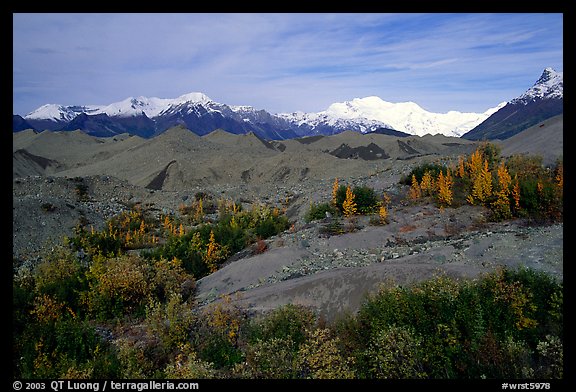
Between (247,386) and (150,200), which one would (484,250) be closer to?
(247,386)

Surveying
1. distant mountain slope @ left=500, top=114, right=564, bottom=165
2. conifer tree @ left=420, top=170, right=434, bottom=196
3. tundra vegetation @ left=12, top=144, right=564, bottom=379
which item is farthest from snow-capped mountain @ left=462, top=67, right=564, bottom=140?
tundra vegetation @ left=12, top=144, right=564, bottom=379

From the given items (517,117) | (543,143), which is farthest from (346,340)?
(517,117)

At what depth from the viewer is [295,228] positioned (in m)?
16.8

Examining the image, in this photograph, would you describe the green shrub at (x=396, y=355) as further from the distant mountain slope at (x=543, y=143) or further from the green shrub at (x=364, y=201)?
the distant mountain slope at (x=543, y=143)

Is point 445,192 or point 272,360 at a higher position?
point 445,192

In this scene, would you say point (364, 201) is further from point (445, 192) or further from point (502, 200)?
point (502, 200)

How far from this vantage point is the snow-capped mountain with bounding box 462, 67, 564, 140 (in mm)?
92562

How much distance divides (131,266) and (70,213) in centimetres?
1493

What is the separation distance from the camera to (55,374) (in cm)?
554

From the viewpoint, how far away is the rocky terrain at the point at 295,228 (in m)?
8.58

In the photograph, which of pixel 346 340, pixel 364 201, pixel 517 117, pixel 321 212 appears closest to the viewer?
pixel 346 340

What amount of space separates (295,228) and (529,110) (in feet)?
349

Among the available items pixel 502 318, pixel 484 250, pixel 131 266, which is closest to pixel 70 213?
pixel 131 266

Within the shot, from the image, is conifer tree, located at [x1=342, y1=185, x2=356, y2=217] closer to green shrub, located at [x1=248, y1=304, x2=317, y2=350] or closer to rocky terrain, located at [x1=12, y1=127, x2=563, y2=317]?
rocky terrain, located at [x1=12, y1=127, x2=563, y2=317]
